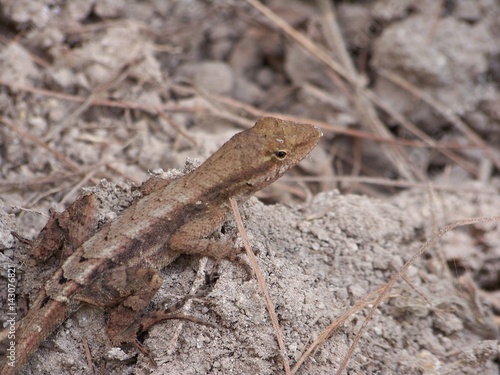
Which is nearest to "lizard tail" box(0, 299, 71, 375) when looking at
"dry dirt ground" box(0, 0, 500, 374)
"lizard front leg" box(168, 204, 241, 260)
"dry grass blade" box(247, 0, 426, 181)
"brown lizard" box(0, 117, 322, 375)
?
"brown lizard" box(0, 117, 322, 375)

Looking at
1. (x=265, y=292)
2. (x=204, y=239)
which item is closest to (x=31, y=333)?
(x=204, y=239)

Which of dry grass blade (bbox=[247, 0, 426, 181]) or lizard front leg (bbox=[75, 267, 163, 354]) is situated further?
dry grass blade (bbox=[247, 0, 426, 181])

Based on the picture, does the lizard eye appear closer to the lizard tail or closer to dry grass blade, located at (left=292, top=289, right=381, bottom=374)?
dry grass blade, located at (left=292, top=289, right=381, bottom=374)

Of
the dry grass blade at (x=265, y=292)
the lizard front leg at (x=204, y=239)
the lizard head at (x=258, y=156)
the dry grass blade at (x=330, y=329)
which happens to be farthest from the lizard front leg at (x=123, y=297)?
the dry grass blade at (x=330, y=329)

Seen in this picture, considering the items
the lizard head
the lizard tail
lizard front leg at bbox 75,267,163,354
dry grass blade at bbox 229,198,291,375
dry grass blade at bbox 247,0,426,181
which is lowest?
the lizard tail

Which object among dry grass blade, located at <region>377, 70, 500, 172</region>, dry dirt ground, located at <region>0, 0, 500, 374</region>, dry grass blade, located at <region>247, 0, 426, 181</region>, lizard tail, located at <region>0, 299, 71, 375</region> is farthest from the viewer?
dry grass blade, located at <region>377, 70, 500, 172</region>

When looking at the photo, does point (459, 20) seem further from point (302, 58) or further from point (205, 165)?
point (205, 165)
